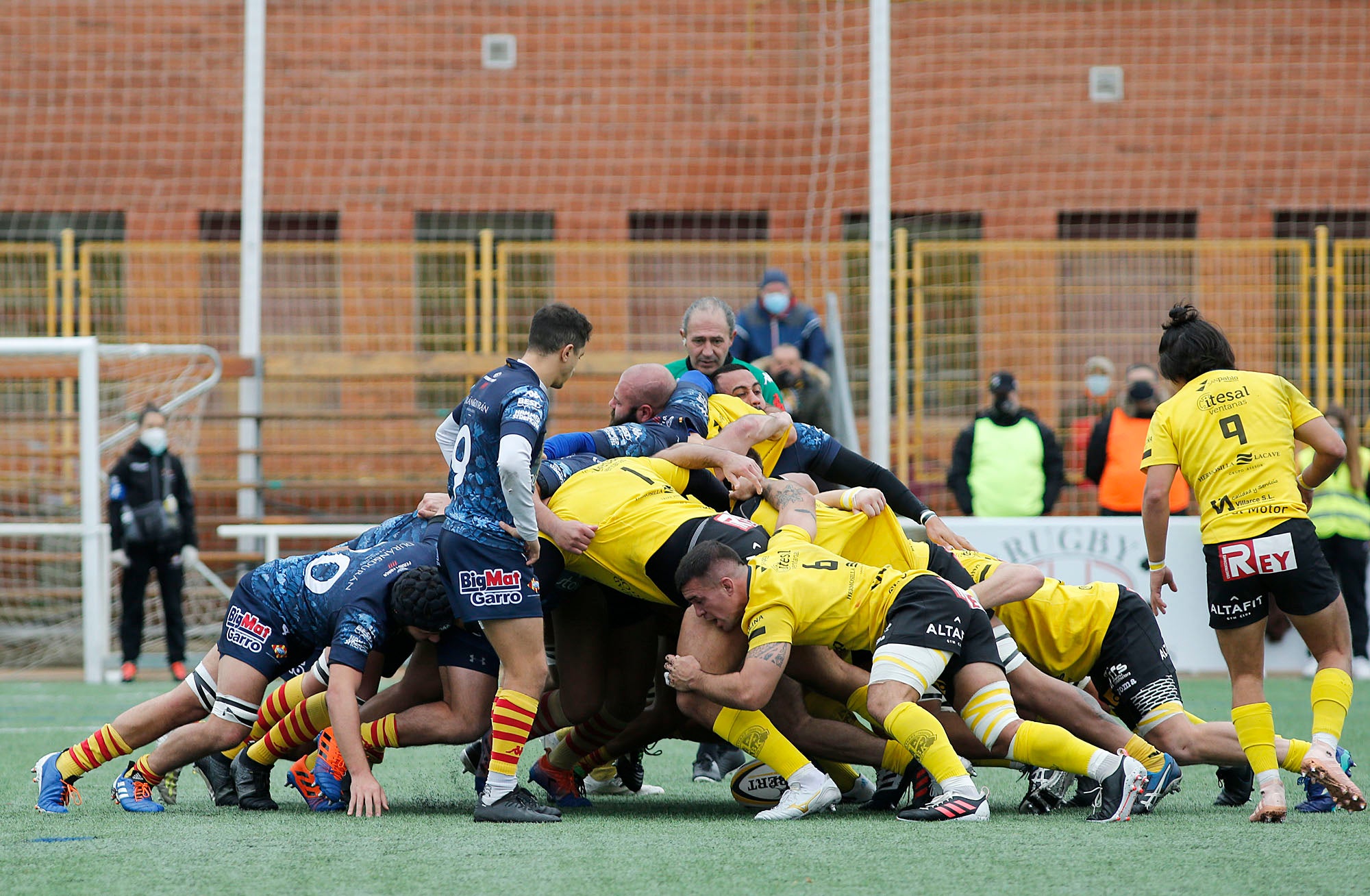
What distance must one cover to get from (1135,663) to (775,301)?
450 centimetres

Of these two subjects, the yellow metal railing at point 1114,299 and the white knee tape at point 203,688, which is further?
the yellow metal railing at point 1114,299

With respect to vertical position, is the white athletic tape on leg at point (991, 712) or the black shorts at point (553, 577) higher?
the black shorts at point (553, 577)

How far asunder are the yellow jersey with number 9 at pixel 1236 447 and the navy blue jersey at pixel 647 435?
5.33ft

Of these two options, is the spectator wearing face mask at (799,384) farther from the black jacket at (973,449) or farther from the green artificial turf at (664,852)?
the green artificial turf at (664,852)

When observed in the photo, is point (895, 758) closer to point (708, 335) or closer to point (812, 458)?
point (812, 458)

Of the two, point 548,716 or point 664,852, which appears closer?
point 664,852

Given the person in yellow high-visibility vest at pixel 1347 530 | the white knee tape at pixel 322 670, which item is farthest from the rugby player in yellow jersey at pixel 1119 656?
the person in yellow high-visibility vest at pixel 1347 530

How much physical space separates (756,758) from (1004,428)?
5.52 m

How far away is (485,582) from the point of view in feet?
15.3

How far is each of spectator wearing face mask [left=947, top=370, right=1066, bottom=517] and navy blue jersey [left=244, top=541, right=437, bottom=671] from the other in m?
5.52

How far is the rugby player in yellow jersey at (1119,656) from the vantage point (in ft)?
15.8

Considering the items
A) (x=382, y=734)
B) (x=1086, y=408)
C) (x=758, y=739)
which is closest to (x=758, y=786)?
(x=758, y=739)

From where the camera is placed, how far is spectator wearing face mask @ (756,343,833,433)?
8.36 m

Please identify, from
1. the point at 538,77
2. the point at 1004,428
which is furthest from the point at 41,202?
the point at 1004,428
